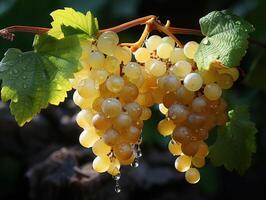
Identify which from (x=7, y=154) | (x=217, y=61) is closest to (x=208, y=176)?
(x=7, y=154)

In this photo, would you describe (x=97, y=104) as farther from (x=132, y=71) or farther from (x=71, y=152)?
(x=71, y=152)

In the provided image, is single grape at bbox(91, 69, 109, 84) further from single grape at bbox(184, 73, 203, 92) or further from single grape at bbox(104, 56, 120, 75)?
single grape at bbox(184, 73, 203, 92)

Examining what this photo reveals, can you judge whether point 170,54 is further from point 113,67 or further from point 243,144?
point 243,144

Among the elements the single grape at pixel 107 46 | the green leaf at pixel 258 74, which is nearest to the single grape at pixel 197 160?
the single grape at pixel 107 46

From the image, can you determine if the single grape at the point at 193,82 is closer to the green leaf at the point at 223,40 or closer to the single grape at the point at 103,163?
the green leaf at the point at 223,40

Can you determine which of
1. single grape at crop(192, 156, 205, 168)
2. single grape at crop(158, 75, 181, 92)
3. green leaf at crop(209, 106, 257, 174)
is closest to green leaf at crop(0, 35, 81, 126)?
single grape at crop(158, 75, 181, 92)

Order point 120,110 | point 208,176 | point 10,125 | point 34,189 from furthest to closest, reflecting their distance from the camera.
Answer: point 208,176
point 10,125
point 34,189
point 120,110
